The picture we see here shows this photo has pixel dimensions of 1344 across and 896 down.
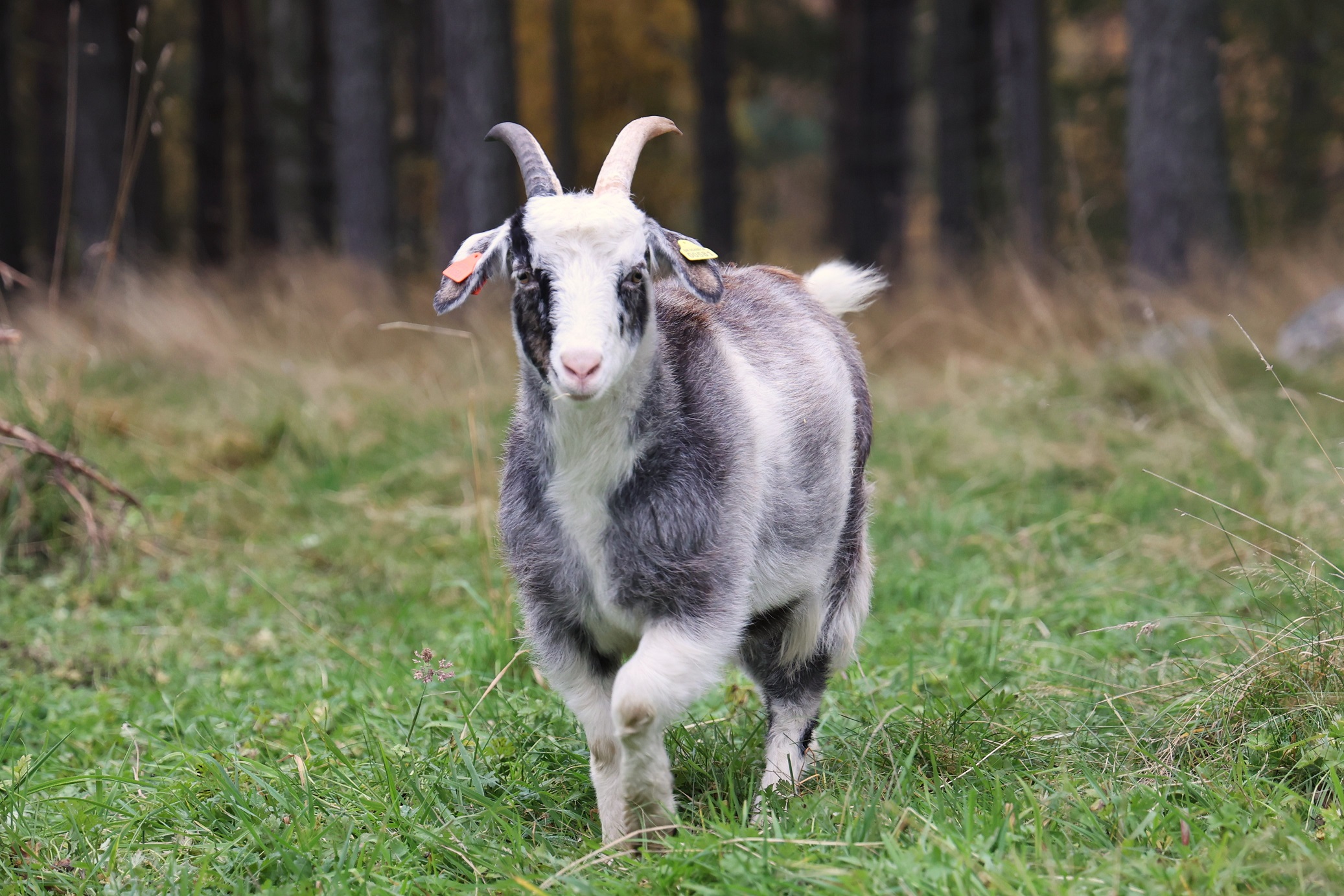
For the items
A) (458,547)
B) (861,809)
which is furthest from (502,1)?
(861,809)

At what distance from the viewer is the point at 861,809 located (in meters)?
2.62

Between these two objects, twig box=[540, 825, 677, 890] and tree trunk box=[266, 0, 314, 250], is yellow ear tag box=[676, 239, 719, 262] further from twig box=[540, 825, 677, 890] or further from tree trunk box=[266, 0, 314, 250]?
tree trunk box=[266, 0, 314, 250]

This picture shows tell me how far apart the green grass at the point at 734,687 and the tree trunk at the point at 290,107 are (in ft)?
30.9

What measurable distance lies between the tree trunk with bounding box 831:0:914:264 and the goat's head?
1316cm

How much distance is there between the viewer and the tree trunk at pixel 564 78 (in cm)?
1975

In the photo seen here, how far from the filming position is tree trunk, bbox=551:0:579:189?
19750 millimetres

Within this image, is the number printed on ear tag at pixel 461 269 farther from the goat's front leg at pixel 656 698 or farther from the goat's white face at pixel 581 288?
the goat's front leg at pixel 656 698

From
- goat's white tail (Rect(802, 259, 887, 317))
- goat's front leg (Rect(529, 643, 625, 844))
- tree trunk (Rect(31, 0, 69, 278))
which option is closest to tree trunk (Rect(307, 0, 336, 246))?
tree trunk (Rect(31, 0, 69, 278))

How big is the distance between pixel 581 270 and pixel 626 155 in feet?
1.43

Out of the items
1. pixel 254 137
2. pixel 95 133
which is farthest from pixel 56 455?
pixel 254 137

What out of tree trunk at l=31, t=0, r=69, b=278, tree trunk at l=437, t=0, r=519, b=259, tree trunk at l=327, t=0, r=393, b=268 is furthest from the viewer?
tree trunk at l=31, t=0, r=69, b=278

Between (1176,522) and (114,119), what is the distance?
39.6 feet

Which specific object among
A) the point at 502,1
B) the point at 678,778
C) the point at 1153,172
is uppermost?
the point at 502,1

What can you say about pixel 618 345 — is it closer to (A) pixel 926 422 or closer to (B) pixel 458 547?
(B) pixel 458 547
